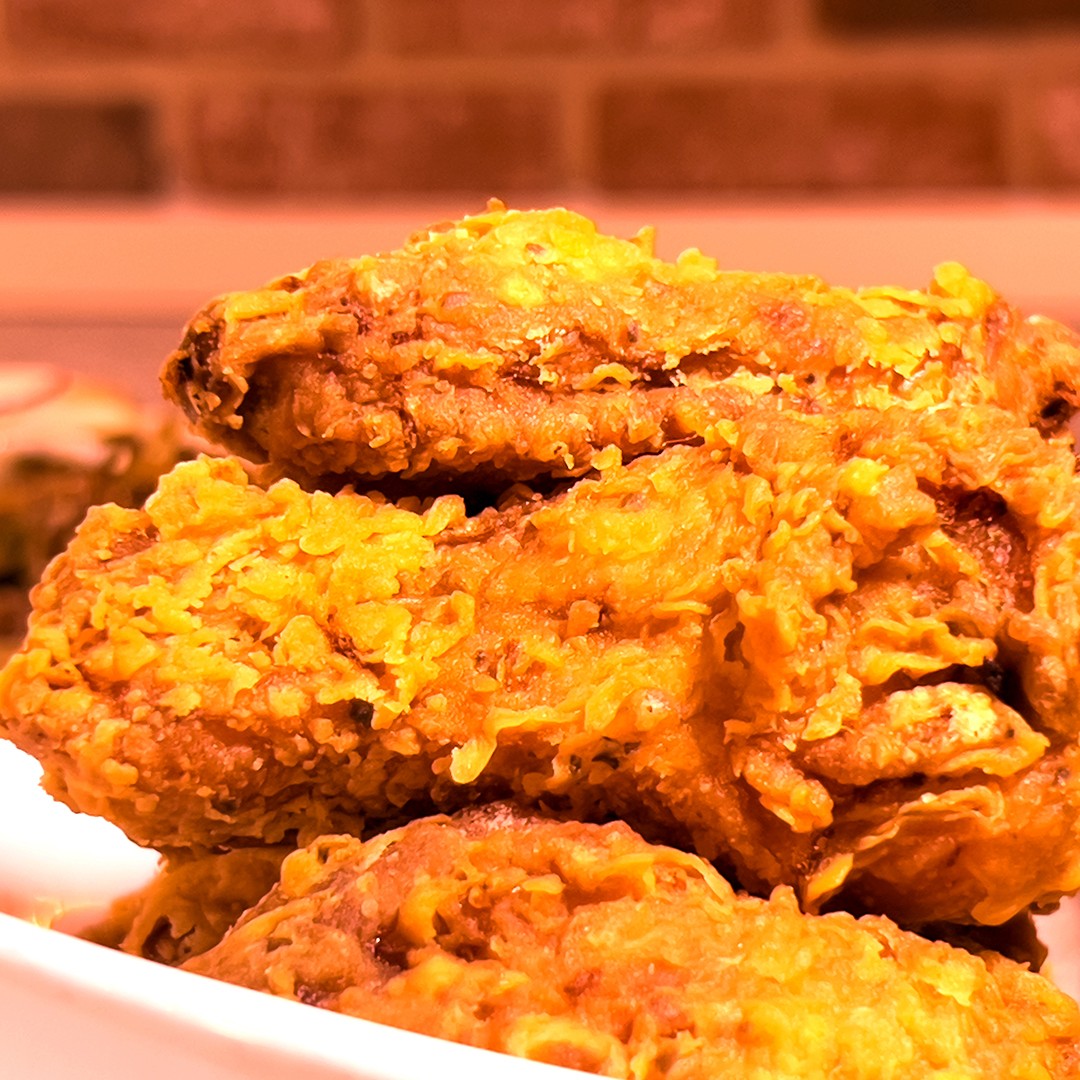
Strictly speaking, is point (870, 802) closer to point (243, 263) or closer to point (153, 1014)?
point (153, 1014)

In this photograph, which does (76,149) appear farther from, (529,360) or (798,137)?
(529,360)

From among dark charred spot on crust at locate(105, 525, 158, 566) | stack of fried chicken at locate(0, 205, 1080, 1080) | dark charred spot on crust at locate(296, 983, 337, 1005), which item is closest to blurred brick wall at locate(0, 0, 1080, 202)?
stack of fried chicken at locate(0, 205, 1080, 1080)

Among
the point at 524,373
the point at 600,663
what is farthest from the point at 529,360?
the point at 600,663

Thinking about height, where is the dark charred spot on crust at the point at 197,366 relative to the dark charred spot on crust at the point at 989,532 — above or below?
above

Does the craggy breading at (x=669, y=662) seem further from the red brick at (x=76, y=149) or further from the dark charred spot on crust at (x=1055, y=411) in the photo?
the red brick at (x=76, y=149)

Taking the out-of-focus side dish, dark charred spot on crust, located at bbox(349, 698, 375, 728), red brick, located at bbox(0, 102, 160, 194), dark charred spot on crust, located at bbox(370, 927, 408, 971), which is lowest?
the out-of-focus side dish

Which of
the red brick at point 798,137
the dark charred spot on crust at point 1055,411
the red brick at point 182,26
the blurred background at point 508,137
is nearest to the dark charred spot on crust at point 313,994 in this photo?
the dark charred spot on crust at point 1055,411

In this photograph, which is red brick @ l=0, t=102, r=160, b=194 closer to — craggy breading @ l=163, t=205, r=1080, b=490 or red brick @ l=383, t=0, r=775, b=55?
red brick @ l=383, t=0, r=775, b=55
